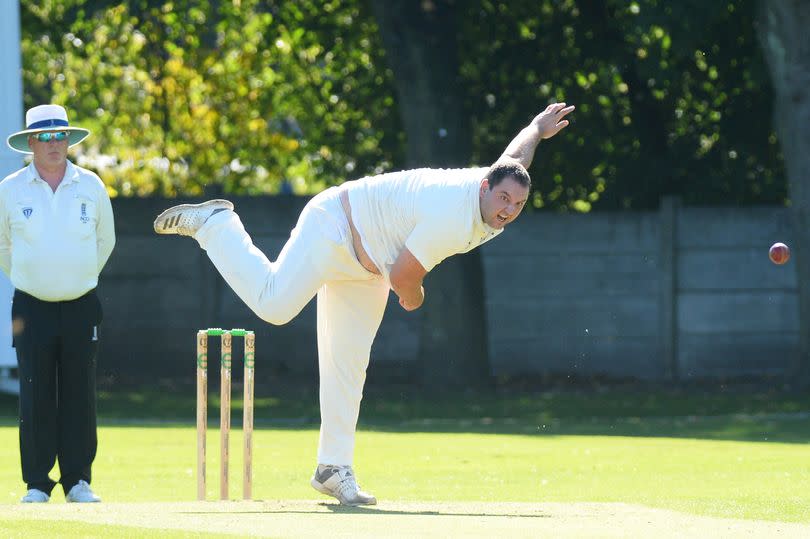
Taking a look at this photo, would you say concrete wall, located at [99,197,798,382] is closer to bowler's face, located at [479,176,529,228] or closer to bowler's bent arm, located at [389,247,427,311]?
bowler's bent arm, located at [389,247,427,311]

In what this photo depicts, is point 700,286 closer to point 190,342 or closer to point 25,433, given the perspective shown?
point 190,342

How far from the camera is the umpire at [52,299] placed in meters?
8.12

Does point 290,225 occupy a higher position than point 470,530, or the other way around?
point 290,225

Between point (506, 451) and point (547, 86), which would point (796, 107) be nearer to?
point (547, 86)

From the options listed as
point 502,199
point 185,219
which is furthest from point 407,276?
point 185,219

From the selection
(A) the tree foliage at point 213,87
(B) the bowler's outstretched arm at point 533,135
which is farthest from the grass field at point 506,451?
(A) the tree foliage at point 213,87

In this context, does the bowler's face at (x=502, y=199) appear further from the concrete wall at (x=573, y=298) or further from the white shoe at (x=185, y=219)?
the concrete wall at (x=573, y=298)

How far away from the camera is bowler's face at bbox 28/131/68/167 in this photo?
817 centimetres

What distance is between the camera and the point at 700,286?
700 inches

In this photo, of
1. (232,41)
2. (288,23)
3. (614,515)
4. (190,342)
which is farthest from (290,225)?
(614,515)

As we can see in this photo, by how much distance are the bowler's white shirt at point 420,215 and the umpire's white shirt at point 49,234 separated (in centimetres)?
158

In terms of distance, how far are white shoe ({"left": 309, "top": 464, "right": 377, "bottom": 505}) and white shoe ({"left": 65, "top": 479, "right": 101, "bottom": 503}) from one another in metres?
1.24

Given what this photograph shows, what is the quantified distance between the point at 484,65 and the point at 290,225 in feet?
11.0

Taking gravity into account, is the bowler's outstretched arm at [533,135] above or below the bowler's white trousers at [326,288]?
above
